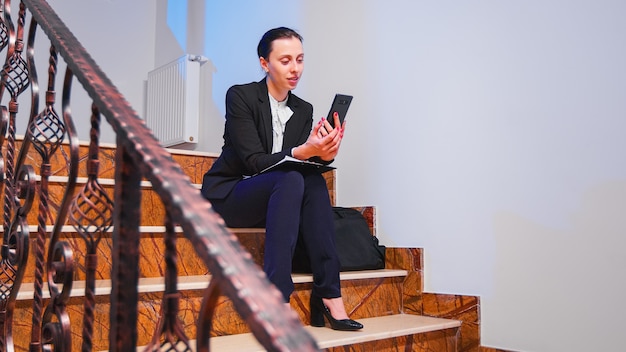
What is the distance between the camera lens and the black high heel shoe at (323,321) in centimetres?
219

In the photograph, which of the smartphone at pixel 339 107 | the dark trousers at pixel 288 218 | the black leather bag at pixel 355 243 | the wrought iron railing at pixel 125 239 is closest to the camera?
the wrought iron railing at pixel 125 239

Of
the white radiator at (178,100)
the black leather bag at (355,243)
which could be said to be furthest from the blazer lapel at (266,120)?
the white radiator at (178,100)

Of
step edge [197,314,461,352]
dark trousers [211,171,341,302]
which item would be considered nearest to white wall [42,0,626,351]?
step edge [197,314,461,352]

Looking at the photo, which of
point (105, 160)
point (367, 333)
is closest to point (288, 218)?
point (367, 333)

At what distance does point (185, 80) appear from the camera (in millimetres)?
4133

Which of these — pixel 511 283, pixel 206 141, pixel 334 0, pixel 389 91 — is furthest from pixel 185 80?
pixel 511 283

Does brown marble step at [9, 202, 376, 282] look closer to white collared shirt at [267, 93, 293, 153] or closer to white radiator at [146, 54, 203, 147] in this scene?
white collared shirt at [267, 93, 293, 153]

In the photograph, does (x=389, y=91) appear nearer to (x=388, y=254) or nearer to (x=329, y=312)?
(x=388, y=254)

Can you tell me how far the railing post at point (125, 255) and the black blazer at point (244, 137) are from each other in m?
1.43

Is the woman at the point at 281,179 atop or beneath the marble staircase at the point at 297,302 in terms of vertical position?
atop

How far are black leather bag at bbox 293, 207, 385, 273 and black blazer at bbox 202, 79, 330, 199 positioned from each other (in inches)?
15.7

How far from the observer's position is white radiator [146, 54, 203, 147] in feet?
13.7

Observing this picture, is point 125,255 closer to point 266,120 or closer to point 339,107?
point 339,107

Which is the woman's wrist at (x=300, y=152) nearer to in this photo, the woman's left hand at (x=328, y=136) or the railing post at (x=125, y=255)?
the woman's left hand at (x=328, y=136)
